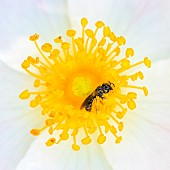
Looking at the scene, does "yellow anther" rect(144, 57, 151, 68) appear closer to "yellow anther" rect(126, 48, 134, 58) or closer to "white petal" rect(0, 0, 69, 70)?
"yellow anther" rect(126, 48, 134, 58)

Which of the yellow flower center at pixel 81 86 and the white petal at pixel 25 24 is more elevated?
the white petal at pixel 25 24

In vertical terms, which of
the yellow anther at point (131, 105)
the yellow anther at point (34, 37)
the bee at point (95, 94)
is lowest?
the yellow anther at point (131, 105)

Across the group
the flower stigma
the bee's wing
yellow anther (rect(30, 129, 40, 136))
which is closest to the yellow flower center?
the flower stigma

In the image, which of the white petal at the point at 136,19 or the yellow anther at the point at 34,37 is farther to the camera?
the white petal at the point at 136,19

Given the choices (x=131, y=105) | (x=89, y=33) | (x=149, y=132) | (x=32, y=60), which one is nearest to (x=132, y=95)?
(x=131, y=105)

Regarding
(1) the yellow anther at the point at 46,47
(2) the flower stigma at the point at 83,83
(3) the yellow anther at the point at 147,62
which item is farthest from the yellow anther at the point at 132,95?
(1) the yellow anther at the point at 46,47

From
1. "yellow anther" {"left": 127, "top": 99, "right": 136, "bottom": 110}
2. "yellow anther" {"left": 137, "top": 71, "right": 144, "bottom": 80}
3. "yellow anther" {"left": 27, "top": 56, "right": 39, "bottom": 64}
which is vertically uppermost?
"yellow anther" {"left": 27, "top": 56, "right": 39, "bottom": 64}

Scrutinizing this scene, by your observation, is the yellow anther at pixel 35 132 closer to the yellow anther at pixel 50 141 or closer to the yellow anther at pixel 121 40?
the yellow anther at pixel 50 141

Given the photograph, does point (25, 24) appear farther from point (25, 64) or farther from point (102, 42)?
point (102, 42)
